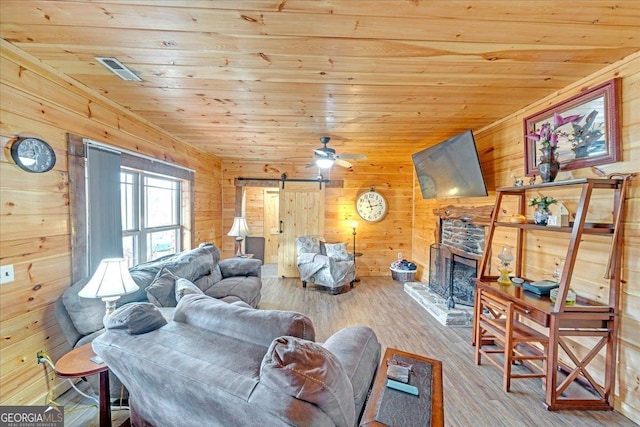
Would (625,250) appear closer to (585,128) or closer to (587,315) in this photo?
(587,315)

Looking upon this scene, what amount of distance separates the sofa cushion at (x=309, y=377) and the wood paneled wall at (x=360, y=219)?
4730mm

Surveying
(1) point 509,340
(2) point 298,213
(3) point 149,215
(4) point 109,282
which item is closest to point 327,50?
(4) point 109,282

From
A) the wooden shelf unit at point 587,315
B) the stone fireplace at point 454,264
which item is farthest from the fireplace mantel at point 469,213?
the wooden shelf unit at point 587,315

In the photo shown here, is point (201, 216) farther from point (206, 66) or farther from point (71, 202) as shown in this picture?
point (206, 66)

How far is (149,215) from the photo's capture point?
3.46 meters

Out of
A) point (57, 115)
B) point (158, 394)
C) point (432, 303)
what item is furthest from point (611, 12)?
point (57, 115)

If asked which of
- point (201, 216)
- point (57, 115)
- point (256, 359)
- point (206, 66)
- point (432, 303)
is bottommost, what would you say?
point (432, 303)

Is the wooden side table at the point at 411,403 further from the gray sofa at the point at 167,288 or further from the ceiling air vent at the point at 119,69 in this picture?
the ceiling air vent at the point at 119,69

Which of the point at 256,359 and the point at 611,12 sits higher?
the point at 611,12

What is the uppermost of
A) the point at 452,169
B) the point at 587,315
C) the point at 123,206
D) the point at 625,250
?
the point at 452,169

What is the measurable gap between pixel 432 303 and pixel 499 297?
1.44 metres

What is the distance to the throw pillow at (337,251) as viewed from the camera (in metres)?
4.91

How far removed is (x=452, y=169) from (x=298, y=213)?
309cm

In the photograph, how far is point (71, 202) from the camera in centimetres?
215
